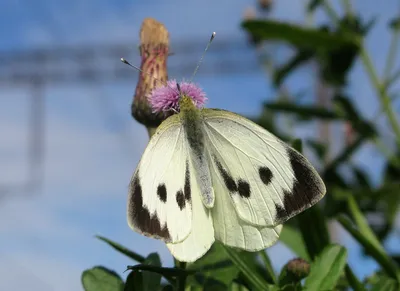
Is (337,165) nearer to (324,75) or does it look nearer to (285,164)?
(324,75)

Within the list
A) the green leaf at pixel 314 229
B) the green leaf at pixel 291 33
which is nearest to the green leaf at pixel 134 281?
the green leaf at pixel 314 229

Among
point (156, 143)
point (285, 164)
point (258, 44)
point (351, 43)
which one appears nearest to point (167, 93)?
point (156, 143)

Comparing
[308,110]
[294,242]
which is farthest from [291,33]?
[294,242]

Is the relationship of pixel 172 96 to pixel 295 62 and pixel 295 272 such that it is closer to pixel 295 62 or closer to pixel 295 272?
pixel 295 272

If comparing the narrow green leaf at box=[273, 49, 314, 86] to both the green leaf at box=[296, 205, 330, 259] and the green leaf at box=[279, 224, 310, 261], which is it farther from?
the green leaf at box=[296, 205, 330, 259]

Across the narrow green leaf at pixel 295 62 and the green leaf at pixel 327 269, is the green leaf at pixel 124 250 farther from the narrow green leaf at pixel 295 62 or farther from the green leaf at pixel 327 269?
the narrow green leaf at pixel 295 62
